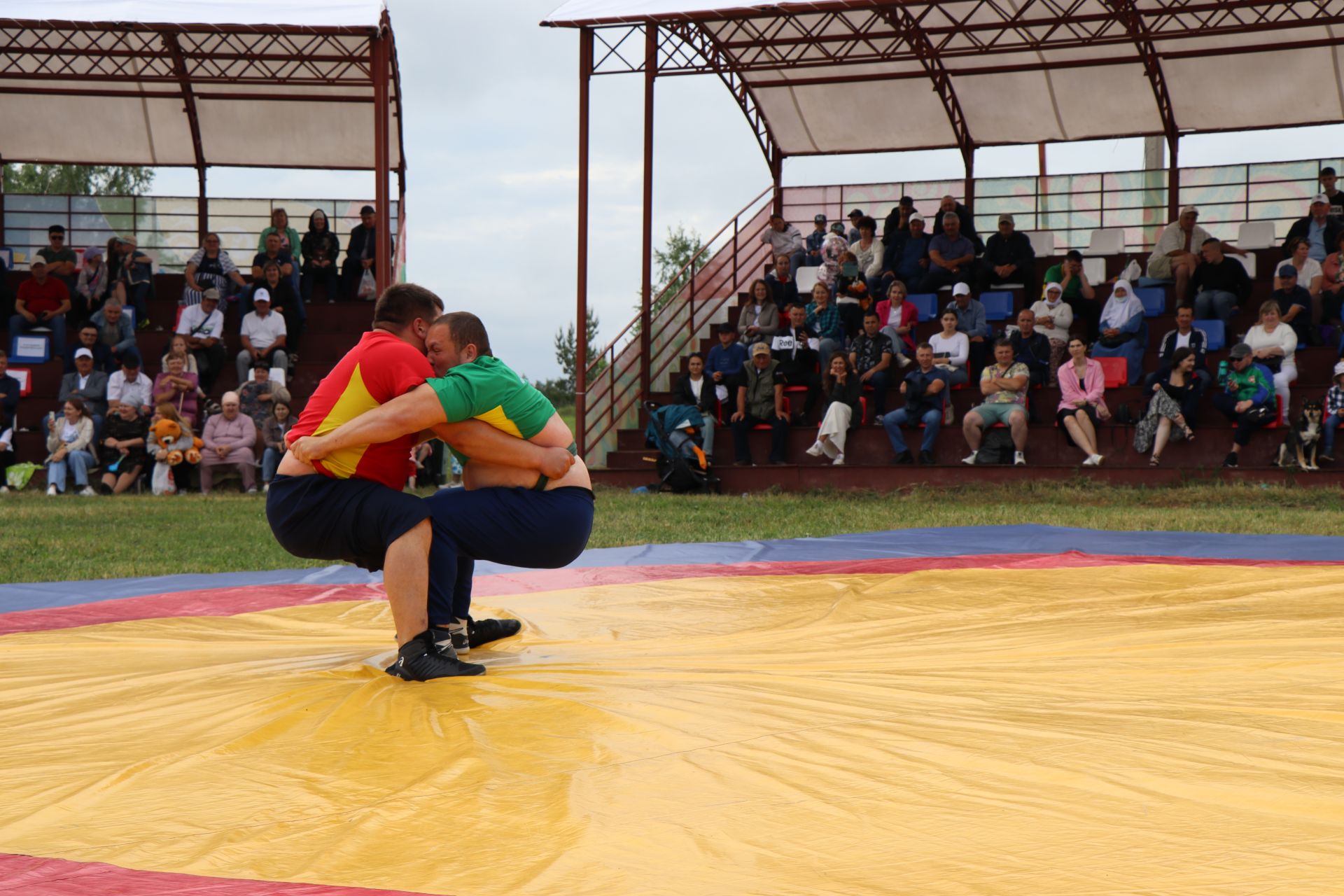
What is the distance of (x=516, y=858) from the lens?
205 cm

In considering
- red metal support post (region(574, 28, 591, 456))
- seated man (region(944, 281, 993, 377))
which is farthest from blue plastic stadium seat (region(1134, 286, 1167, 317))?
red metal support post (region(574, 28, 591, 456))

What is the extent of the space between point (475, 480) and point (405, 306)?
0.57m

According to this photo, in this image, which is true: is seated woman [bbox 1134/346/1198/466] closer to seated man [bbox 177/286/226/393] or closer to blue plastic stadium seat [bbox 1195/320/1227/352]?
blue plastic stadium seat [bbox 1195/320/1227/352]

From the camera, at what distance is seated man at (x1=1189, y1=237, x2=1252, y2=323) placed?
12.3 meters

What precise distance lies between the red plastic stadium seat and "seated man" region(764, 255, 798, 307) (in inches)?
141

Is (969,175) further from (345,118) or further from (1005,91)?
(345,118)

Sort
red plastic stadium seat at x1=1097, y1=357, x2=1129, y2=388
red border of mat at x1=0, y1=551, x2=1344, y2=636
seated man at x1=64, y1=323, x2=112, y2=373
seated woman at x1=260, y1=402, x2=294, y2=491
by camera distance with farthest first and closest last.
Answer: seated man at x1=64, y1=323, x2=112, y2=373
seated woman at x1=260, y1=402, x2=294, y2=491
red plastic stadium seat at x1=1097, y1=357, x2=1129, y2=388
red border of mat at x1=0, y1=551, x2=1344, y2=636

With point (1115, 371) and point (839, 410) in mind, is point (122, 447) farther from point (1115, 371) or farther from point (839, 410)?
point (1115, 371)

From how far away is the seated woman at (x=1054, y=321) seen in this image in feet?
Answer: 40.2

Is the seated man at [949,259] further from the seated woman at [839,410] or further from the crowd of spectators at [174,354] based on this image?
the crowd of spectators at [174,354]

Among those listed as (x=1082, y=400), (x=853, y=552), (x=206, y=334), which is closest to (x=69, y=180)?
(x=206, y=334)

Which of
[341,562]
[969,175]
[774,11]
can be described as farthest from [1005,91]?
[341,562]

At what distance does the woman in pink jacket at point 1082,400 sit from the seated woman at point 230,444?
7.81 metres

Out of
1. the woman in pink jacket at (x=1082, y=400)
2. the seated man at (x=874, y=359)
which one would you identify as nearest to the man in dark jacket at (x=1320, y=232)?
the woman in pink jacket at (x=1082, y=400)
